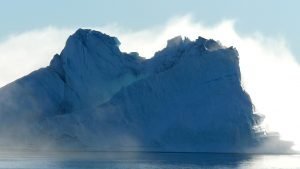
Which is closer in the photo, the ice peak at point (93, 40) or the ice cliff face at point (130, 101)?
the ice cliff face at point (130, 101)

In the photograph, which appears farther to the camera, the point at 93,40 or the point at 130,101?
the point at 93,40

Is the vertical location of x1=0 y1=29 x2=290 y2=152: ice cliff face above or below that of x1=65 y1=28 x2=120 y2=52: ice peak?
below

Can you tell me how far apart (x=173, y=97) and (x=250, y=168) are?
16.8 metres

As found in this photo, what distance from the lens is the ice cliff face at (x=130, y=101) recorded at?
7050 cm

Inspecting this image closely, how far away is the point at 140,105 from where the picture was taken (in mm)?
72625

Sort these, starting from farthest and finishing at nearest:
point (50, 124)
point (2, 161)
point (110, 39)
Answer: point (110, 39), point (50, 124), point (2, 161)

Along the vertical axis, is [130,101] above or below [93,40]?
below

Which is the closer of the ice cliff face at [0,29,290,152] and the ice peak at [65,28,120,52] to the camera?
the ice cliff face at [0,29,290,152]

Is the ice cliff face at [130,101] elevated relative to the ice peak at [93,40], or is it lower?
lower

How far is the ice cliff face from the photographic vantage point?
7050 cm

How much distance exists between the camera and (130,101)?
238 ft

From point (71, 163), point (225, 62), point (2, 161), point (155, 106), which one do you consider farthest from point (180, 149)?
point (2, 161)

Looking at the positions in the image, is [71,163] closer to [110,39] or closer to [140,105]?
[140,105]

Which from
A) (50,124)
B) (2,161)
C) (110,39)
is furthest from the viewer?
(110,39)
